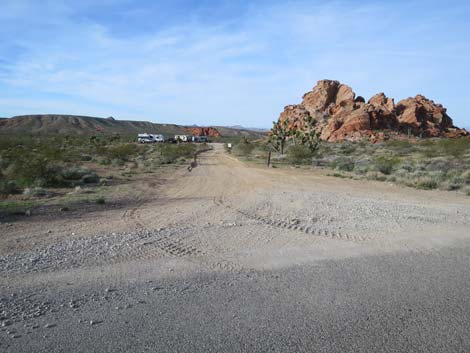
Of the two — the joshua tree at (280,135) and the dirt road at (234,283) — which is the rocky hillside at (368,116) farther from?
the dirt road at (234,283)

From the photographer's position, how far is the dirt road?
4.71m

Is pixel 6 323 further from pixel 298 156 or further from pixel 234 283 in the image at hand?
pixel 298 156

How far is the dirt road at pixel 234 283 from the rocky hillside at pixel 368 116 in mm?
74710

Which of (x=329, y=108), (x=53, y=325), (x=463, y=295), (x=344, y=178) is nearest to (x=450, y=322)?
(x=463, y=295)

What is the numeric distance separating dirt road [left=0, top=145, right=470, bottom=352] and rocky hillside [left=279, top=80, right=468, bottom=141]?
7471cm

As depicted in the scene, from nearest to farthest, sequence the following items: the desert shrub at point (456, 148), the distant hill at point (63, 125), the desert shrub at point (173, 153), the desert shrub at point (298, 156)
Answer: the desert shrub at point (298, 156), the desert shrub at point (173, 153), the desert shrub at point (456, 148), the distant hill at point (63, 125)

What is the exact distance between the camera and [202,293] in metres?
5.96

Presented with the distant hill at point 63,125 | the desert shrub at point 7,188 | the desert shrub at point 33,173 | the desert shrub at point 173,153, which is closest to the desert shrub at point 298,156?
the desert shrub at point 173,153

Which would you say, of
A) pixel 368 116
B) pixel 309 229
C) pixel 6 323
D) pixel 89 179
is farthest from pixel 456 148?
pixel 368 116

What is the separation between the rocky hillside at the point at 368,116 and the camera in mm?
88125

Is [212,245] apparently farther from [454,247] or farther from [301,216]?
[454,247]

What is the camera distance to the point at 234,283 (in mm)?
6375

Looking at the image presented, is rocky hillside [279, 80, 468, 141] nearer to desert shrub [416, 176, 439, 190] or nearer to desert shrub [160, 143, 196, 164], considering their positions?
desert shrub [160, 143, 196, 164]

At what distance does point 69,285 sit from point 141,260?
148cm
